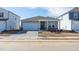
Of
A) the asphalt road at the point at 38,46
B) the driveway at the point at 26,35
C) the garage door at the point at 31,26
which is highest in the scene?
the garage door at the point at 31,26

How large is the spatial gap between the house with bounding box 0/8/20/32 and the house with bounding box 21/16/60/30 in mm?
162

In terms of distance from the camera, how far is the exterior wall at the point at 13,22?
524 cm

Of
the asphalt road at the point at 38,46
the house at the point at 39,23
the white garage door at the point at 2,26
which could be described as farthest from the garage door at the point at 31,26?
the white garage door at the point at 2,26

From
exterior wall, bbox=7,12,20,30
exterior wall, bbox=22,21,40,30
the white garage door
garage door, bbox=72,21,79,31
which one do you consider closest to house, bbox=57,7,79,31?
garage door, bbox=72,21,79,31

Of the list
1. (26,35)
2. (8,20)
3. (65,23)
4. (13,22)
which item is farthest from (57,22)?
(8,20)

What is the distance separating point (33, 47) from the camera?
5.21 meters

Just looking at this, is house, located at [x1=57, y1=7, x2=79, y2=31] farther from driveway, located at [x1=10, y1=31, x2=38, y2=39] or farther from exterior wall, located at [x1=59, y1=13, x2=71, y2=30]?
driveway, located at [x1=10, y1=31, x2=38, y2=39]

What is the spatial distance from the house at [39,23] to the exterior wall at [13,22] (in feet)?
0.37

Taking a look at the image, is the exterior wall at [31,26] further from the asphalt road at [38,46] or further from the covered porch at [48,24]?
the asphalt road at [38,46]

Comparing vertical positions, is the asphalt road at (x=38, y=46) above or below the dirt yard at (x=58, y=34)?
below
